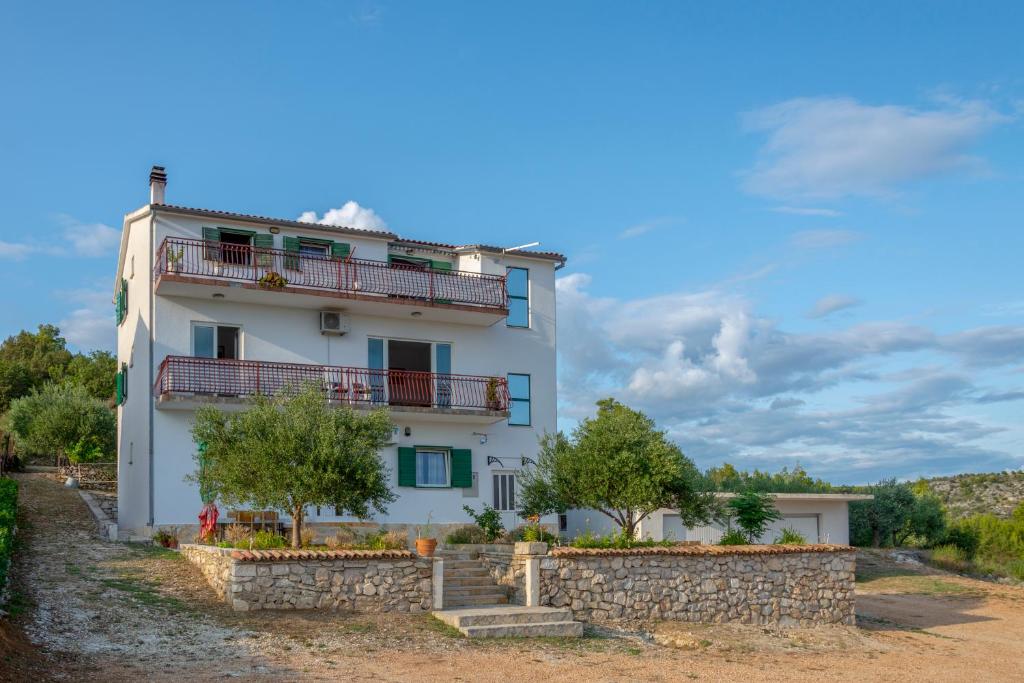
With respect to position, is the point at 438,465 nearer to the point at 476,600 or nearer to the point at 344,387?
the point at 344,387

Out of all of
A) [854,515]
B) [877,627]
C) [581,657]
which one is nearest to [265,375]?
[581,657]

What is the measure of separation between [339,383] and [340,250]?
3.74m

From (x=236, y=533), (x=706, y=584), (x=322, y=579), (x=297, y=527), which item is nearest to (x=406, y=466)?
(x=236, y=533)

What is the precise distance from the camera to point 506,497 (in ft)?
92.7

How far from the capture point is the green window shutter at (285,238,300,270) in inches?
1024

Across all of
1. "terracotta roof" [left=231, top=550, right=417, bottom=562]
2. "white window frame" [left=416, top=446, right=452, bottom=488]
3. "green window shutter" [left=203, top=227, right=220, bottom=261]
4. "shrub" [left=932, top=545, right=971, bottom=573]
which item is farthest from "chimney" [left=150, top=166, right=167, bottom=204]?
"shrub" [left=932, top=545, right=971, bottom=573]

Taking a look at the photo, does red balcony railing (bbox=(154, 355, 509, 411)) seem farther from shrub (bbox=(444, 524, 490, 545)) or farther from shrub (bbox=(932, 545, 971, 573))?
shrub (bbox=(932, 545, 971, 573))

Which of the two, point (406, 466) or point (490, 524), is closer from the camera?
point (490, 524)

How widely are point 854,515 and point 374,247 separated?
66.5 feet

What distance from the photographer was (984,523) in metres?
37.7

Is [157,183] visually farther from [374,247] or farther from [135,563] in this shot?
[135,563]

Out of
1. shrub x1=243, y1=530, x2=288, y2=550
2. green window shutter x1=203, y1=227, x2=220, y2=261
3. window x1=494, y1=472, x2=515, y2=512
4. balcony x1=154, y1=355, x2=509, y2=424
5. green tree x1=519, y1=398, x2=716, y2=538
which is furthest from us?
window x1=494, y1=472, x2=515, y2=512

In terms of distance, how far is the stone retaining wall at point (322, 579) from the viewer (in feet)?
53.7

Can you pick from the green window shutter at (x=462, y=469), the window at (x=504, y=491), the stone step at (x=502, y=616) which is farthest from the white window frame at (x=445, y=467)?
the stone step at (x=502, y=616)
